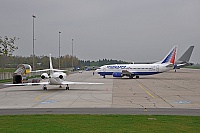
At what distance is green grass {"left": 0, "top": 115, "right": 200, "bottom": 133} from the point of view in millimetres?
12062

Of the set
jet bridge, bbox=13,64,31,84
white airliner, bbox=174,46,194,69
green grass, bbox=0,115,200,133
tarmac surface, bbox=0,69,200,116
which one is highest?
white airliner, bbox=174,46,194,69

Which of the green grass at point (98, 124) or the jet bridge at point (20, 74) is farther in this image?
the jet bridge at point (20, 74)

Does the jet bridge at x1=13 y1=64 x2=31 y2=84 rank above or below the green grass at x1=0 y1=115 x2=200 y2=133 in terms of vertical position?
above

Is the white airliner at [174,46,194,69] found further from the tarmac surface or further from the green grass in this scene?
the green grass

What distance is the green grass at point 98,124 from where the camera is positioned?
12062mm

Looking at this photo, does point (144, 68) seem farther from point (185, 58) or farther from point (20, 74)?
point (185, 58)

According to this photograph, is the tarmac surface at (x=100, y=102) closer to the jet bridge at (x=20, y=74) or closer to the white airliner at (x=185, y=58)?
the jet bridge at (x=20, y=74)

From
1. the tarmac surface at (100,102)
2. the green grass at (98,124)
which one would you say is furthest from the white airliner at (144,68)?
the green grass at (98,124)

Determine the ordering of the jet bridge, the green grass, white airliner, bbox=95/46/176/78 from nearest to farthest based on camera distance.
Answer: the green grass, the jet bridge, white airliner, bbox=95/46/176/78

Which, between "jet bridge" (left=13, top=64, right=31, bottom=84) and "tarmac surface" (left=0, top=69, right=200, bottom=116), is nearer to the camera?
"tarmac surface" (left=0, top=69, right=200, bottom=116)

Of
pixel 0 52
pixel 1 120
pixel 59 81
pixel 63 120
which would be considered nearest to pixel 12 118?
pixel 1 120

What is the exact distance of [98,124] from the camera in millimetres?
13297

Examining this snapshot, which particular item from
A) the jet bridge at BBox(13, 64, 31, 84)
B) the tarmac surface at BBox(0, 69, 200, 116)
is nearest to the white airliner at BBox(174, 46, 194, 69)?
the jet bridge at BBox(13, 64, 31, 84)

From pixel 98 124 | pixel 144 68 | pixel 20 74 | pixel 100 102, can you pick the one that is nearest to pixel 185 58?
pixel 144 68
